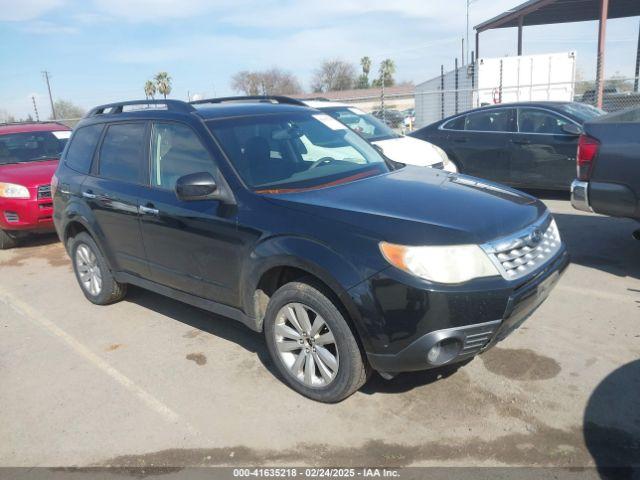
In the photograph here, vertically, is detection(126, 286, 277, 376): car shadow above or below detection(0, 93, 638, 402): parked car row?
below

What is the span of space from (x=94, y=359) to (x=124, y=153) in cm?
171

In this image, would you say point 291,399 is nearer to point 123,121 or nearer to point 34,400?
point 34,400

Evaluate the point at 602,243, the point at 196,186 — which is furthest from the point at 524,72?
the point at 196,186

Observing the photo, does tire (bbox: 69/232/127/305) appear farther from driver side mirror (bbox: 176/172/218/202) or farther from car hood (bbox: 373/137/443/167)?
car hood (bbox: 373/137/443/167)

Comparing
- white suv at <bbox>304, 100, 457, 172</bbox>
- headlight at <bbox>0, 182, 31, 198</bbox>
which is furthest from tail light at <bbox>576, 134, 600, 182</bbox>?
headlight at <bbox>0, 182, 31, 198</bbox>

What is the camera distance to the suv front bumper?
9.17 feet

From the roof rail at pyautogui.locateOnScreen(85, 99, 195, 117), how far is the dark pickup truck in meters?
3.63

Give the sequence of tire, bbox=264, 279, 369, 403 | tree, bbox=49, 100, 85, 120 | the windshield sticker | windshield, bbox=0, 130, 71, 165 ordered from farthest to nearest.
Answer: tree, bbox=49, 100, 85, 120 → windshield, bbox=0, 130, 71, 165 → the windshield sticker → tire, bbox=264, 279, 369, 403

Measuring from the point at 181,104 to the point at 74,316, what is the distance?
7.89 ft

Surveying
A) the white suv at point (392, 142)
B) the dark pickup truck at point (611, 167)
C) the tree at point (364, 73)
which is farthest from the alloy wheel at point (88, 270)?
the tree at point (364, 73)

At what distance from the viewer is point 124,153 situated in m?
4.55

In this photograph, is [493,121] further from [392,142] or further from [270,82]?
[270,82]

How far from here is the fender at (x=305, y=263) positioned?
115 inches

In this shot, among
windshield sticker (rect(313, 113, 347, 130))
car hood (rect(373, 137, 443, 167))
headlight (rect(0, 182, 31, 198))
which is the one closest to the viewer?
windshield sticker (rect(313, 113, 347, 130))
